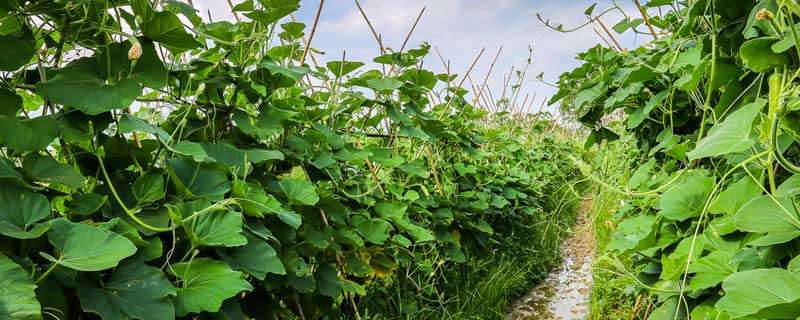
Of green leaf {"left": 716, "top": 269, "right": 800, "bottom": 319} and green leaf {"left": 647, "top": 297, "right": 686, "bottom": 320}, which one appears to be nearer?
green leaf {"left": 716, "top": 269, "right": 800, "bottom": 319}

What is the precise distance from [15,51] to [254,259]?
0.55 metres

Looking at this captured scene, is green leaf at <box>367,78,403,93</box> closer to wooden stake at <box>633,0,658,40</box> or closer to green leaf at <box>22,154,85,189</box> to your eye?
wooden stake at <box>633,0,658,40</box>

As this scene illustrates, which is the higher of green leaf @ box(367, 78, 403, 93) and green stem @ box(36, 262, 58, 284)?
green leaf @ box(367, 78, 403, 93)

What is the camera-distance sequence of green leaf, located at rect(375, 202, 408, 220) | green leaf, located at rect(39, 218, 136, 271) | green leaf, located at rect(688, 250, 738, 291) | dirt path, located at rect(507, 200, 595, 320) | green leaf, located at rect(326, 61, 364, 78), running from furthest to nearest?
dirt path, located at rect(507, 200, 595, 320), green leaf, located at rect(375, 202, 408, 220), green leaf, located at rect(326, 61, 364, 78), green leaf, located at rect(688, 250, 738, 291), green leaf, located at rect(39, 218, 136, 271)

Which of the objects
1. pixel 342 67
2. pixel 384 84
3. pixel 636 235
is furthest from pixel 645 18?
pixel 342 67

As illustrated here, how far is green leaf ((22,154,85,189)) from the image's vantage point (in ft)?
3.01

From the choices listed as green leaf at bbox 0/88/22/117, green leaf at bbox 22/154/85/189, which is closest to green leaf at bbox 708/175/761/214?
green leaf at bbox 22/154/85/189

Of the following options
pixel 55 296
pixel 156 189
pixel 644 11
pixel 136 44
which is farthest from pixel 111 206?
pixel 644 11

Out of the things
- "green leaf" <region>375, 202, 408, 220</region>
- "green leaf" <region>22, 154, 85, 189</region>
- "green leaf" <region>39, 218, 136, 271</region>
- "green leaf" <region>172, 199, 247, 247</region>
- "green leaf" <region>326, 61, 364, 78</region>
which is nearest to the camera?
"green leaf" <region>39, 218, 136, 271</region>

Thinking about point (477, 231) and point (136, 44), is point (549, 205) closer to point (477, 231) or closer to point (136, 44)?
point (477, 231)

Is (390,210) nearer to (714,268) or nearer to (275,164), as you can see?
(275,164)

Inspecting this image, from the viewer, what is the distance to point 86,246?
2.74ft

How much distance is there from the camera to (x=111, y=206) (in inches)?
41.4

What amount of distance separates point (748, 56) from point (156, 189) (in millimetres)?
1139
